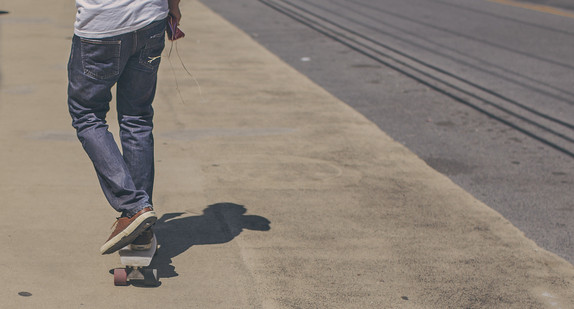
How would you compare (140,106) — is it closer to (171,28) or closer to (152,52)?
(152,52)

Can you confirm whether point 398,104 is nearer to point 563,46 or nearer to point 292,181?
point 292,181

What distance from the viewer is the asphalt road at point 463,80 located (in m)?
5.98

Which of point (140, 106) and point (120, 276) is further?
point (140, 106)

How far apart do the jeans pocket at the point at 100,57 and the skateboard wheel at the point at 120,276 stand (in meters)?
0.88

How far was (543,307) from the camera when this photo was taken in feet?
12.3

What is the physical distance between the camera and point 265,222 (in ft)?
15.5

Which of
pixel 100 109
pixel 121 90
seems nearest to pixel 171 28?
pixel 121 90

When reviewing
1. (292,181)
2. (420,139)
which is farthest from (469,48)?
(292,181)

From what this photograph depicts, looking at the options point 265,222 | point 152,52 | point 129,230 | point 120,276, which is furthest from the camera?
point 265,222

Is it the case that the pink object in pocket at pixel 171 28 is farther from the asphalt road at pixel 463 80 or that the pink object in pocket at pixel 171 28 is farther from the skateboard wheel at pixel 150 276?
the asphalt road at pixel 463 80

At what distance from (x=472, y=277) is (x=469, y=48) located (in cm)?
912

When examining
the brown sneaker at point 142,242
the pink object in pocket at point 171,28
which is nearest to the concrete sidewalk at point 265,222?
the brown sneaker at point 142,242

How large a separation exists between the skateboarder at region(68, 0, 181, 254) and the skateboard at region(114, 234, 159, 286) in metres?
0.07

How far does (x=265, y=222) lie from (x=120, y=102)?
4.03ft
